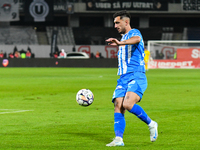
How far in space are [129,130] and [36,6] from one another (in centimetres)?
4747

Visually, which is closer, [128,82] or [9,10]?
[128,82]

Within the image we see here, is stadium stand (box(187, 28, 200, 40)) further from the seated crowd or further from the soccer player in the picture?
the soccer player

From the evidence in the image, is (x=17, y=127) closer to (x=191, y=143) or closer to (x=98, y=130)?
(x=98, y=130)

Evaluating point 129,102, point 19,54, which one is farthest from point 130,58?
point 19,54

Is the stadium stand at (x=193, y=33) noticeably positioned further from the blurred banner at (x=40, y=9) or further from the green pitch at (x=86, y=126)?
the green pitch at (x=86, y=126)

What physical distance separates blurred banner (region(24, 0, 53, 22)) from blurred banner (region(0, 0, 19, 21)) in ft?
4.21

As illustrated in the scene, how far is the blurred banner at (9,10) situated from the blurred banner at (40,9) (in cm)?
128

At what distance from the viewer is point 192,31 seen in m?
56.8

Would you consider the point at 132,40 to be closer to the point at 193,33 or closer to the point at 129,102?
the point at 129,102

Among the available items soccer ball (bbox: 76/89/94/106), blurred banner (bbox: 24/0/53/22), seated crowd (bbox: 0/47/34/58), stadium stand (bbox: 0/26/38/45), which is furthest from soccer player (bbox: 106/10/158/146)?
stadium stand (bbox: 0/26/38/45)

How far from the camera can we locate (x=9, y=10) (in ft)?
175

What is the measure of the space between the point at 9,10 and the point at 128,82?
49.2 m

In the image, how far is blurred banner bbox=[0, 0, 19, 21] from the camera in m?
53.1

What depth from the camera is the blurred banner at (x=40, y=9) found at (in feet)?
175
